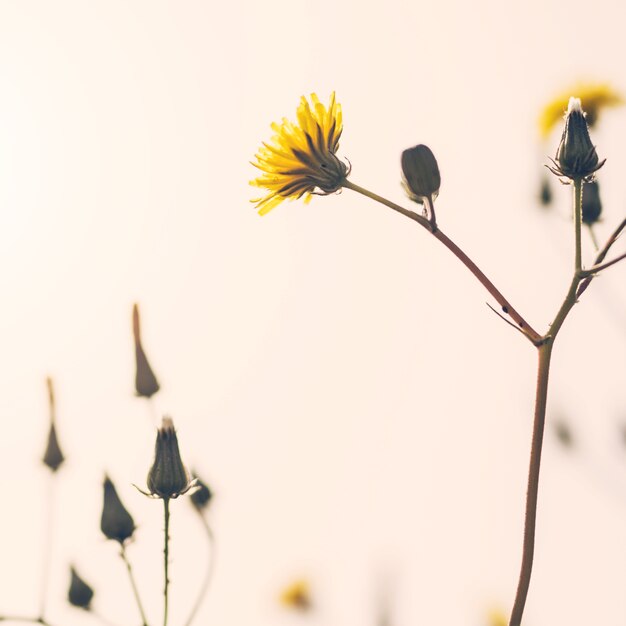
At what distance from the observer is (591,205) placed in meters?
1.94

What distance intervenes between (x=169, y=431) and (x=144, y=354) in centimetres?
21

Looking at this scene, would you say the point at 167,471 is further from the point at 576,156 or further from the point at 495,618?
the point at 495,618

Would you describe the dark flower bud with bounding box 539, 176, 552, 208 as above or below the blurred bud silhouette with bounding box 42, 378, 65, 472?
above

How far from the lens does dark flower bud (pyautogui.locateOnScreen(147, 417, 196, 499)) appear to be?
1649mm

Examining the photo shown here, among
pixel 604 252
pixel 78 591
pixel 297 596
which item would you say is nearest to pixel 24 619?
pixel 78 591

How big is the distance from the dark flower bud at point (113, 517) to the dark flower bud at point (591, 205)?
125 cm

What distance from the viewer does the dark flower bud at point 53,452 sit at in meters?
1.93

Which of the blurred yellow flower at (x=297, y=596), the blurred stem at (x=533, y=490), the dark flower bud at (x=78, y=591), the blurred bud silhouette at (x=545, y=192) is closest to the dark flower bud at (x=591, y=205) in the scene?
the blurred bud silhouette at (x=545, y=192)

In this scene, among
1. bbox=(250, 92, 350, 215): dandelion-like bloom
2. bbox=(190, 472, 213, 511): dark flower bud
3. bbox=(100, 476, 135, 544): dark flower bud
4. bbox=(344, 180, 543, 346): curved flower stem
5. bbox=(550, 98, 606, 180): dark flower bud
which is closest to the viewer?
bbox=(344, 180, 543, 346): curved flower stem

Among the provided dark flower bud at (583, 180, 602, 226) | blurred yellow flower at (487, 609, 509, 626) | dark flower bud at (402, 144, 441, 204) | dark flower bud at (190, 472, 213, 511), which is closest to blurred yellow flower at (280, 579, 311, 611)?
blurred yellow flower at (487, 609, 509, 626)

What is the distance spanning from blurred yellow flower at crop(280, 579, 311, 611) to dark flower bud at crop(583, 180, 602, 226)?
2.82m

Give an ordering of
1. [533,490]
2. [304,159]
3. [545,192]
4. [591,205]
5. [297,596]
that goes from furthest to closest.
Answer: [297,596], [545,192], [591,205], [304,159], [533,490]

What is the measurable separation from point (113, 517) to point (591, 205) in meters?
1.32

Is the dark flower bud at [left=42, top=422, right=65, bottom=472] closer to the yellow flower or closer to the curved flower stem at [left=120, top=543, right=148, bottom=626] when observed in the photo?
the curved flower stem at [left=120, top=543, right=148, bottom=626]
